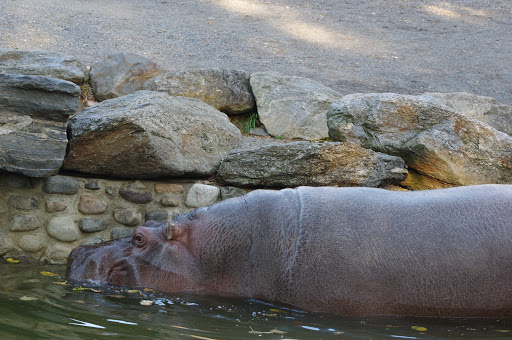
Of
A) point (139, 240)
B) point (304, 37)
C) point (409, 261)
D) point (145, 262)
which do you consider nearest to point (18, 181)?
point (139, 240)

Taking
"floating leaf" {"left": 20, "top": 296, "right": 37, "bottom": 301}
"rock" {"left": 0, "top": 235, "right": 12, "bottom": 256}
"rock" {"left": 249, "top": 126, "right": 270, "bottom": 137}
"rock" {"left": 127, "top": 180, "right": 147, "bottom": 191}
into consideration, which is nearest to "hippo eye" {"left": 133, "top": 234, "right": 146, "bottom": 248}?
"floating leaf" {"left": 20, "top": 296, "right": 37, "bottom": 301}

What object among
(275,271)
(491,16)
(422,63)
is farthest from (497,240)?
(491,16)

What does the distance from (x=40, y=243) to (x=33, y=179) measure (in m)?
0.51

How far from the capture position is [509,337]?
10.6 feet

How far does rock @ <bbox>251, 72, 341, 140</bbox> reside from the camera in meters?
6.69

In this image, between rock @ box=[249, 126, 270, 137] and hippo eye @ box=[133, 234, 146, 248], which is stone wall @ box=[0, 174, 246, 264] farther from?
rock @ box=[249, 126, 270, 137]

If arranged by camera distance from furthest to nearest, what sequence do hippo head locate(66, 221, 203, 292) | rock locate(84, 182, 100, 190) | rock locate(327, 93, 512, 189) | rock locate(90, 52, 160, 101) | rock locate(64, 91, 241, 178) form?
rock locate(90, 52, 160, 101) → rock locate(327, 93, 512, 189) → rock locate(84, 182, 100, 190) → rock locate(64, 91, 241, 178) → hippo head locate(66, 221, 203, 292)

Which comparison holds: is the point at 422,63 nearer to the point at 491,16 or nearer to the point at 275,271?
the point at 491,16

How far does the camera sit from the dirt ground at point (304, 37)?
28.6 feet

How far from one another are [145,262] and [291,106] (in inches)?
133

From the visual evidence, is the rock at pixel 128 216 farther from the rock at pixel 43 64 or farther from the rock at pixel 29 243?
the rock at pixel 43 64

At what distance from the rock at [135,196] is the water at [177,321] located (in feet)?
3.78

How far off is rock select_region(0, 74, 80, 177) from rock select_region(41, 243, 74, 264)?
635 millimetres

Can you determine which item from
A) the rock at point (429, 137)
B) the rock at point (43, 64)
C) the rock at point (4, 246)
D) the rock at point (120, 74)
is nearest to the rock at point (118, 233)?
the rock at point (4, 246)
